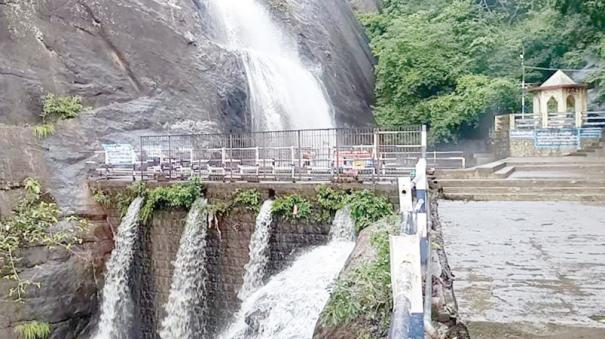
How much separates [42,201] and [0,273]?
7.16 feet

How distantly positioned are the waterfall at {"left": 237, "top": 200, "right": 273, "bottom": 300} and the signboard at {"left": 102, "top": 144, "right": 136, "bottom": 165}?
528 cm

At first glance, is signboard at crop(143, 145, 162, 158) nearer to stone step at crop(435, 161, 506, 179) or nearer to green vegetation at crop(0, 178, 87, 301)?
green vegetation at crop(0, 178, 87, 301)

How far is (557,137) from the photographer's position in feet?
61.8

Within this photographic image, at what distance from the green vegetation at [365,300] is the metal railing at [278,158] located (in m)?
5.60

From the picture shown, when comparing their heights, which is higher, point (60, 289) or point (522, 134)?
point (522, 134)

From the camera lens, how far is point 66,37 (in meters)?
15.8

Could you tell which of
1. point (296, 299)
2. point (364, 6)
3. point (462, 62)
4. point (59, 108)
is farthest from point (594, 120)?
point (59, 108)

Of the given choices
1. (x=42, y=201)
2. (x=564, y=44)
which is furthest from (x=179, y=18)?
(x=564, y=44)

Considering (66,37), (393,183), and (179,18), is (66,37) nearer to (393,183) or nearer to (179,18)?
(179,18)

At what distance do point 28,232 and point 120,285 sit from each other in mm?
2464

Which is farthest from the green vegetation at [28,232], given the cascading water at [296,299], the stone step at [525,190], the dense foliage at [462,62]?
the dense foliage at [462,62]

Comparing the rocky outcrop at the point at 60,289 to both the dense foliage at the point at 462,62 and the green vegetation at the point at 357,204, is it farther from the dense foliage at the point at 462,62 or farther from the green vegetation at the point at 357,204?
the dense foliage at the point at 462,62

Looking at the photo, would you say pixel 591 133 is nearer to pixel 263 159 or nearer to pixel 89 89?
pixel 263 159

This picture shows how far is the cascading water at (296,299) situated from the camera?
7.30 metres
